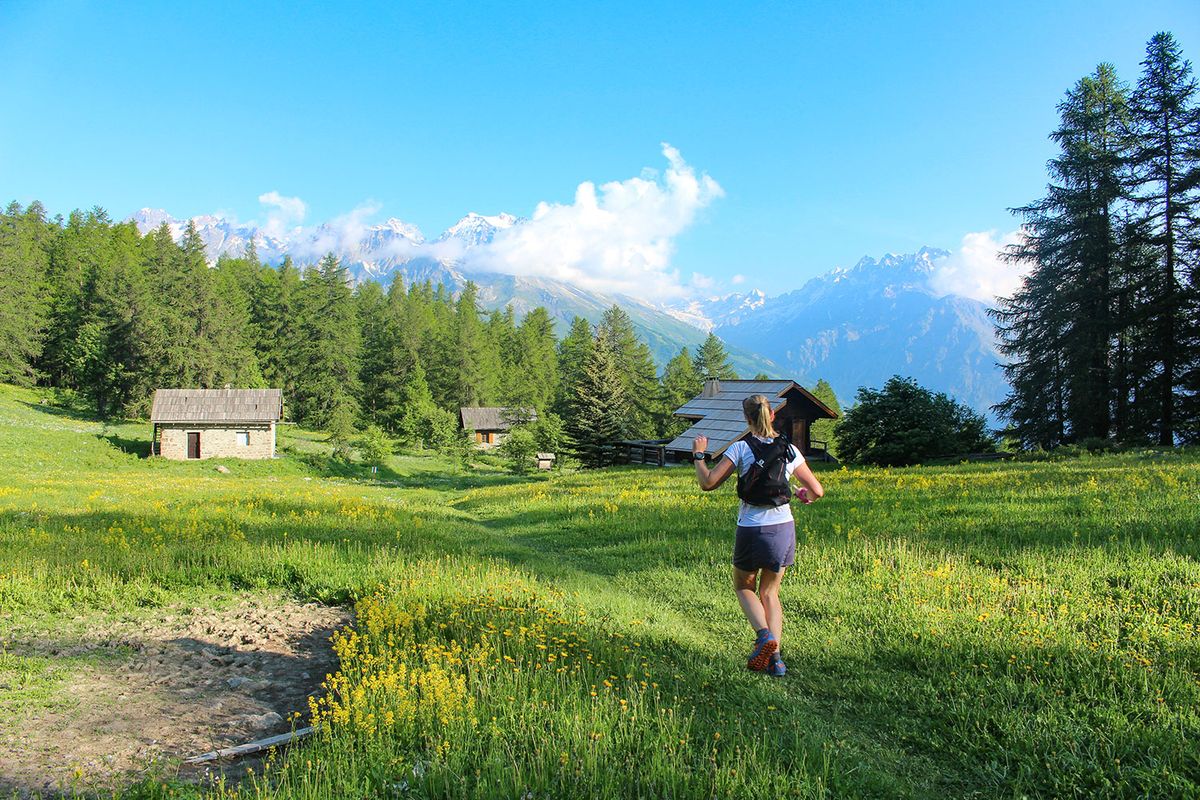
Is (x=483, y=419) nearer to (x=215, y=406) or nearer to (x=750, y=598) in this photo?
(x=215, y=406)

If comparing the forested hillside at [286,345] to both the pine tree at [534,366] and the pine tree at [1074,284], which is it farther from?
the pine tree at [1074,284]

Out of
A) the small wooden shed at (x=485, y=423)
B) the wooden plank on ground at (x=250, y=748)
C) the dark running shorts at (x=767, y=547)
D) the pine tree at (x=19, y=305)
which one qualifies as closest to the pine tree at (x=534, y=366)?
the small wooden shed at (x=485, y=423)

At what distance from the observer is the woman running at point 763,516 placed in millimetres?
5801

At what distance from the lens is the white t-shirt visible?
5.88 metres

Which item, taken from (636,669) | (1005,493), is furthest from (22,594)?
(1005,493)

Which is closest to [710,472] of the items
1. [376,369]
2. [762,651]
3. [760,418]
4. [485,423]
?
[760,418]

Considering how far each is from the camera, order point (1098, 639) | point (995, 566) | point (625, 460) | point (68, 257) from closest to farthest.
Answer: point (1098, 639) < point (995, 566) < point (625, 460) < point (68, 257)

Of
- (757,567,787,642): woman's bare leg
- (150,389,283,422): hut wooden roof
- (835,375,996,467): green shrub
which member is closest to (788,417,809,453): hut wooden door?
(835,375,996,467): green shrub

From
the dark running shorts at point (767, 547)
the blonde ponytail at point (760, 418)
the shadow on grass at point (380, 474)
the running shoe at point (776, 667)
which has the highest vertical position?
the blonde ponytail at point (760, 418)

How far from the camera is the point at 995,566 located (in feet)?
28.8

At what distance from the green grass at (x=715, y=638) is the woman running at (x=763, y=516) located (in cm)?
50

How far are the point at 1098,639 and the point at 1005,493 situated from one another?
8.66 metres

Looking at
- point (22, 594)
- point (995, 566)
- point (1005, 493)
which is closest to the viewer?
point (22, 594)

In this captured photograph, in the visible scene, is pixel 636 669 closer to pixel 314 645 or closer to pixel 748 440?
pixel 748 440
